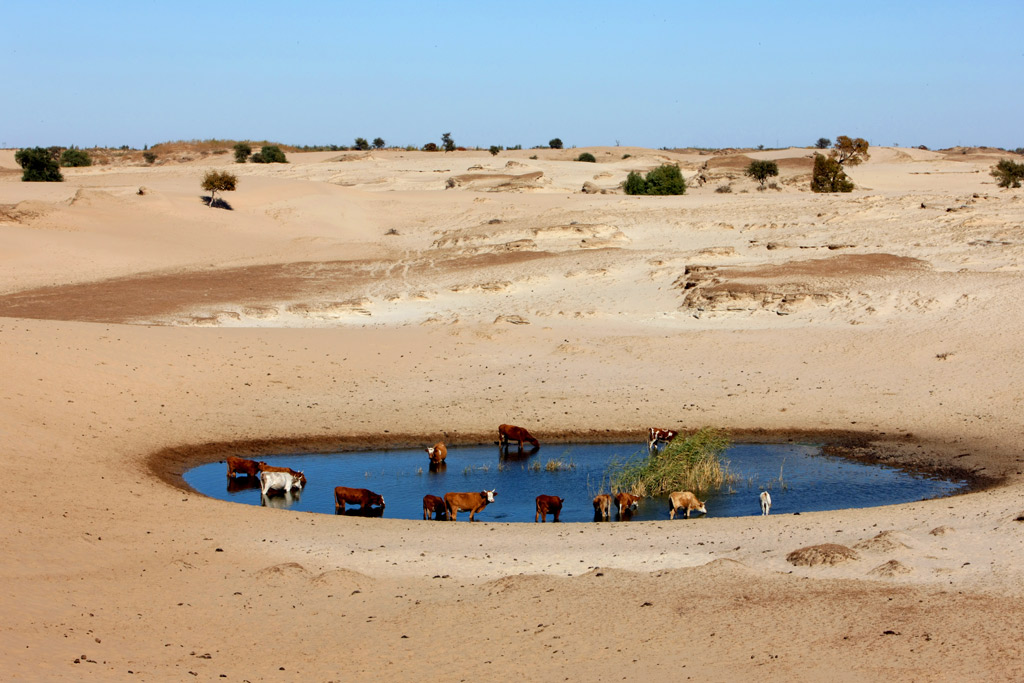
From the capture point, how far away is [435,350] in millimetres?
24281

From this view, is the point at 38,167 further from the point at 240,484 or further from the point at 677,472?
the point at 677,472

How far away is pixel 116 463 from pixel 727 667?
11.1 meters

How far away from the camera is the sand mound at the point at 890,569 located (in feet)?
33.6

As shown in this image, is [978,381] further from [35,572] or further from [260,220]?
[260,220]

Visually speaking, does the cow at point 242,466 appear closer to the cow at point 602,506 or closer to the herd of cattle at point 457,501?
the herd of cattle at point 457,501

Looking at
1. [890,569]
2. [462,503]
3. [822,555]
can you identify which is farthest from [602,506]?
[890,569]

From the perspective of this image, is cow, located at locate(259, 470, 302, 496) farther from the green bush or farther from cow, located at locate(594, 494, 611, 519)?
the green bush

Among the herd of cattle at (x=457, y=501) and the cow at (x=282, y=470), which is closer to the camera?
the herd of cattle at (x=457, y=501)

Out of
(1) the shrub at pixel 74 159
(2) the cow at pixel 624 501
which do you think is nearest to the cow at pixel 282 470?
(2) the cow at pixel 624 501

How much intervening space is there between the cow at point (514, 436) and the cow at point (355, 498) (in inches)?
156

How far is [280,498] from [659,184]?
3646 cm

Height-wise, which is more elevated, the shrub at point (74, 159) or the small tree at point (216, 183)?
the shrub at point (74, 159)

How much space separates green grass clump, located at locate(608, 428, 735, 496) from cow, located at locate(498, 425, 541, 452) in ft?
6.94

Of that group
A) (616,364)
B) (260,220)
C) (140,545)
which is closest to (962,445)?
(616,364)
